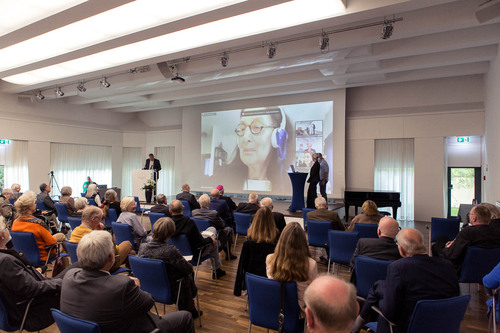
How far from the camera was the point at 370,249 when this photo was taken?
3.14m

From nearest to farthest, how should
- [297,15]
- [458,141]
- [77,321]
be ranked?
[77,321] → [297,15] → [458,141]

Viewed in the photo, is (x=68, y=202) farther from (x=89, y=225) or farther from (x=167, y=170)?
(x=167, y=170)

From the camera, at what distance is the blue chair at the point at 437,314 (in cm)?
200

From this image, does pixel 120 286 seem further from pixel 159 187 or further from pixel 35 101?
pixel 159 187

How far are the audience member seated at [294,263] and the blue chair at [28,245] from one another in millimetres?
2818

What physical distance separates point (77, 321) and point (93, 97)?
12.0 m

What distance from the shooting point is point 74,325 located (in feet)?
5.73

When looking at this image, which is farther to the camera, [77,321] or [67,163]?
[67,163]

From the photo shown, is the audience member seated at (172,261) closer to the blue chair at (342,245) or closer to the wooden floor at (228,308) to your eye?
the wooden floor at (228,308)

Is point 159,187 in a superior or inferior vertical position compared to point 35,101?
inferior

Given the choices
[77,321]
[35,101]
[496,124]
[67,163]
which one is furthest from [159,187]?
[77,321]

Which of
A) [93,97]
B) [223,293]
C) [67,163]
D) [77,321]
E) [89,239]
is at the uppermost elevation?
[93,97]

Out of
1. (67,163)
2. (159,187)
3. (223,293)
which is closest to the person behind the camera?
(223,293)

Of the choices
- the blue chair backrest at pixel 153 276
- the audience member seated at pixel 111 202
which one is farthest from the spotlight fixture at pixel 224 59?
the blue chair backrest at pixel 153 276
